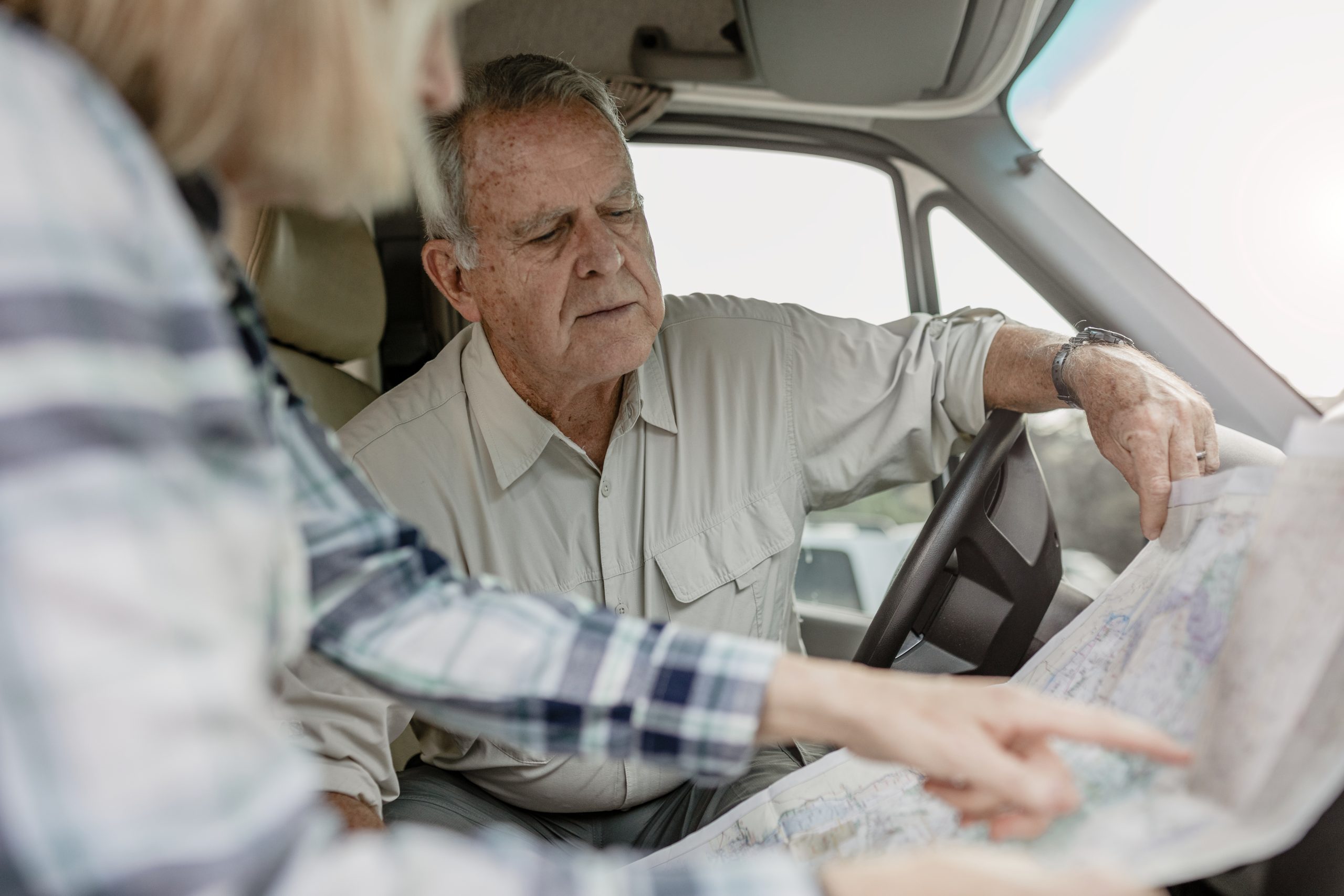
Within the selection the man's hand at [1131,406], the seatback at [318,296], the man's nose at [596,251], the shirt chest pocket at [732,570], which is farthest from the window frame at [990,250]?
the seatback at [318,296]

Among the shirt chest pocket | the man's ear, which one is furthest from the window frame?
the man's ear

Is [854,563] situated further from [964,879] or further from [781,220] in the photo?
[964,879]

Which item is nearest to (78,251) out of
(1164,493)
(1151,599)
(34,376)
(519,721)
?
(34,376)

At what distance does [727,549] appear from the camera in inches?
56.7

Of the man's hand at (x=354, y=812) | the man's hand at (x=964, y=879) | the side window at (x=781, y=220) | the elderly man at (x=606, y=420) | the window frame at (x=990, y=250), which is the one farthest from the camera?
the side window at (x=781, y=220)

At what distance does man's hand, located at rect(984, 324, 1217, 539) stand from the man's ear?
0.87m

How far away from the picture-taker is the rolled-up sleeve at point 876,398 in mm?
1517

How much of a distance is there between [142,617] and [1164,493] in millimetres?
961

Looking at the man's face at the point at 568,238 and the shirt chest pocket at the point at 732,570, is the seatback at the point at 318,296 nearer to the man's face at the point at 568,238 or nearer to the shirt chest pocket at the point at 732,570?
the man's face at the point at 568,238

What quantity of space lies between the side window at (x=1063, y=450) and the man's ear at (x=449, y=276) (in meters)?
Answer: 0.92

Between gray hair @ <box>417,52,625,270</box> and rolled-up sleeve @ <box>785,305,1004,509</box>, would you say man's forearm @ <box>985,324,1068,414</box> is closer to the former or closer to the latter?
rolled-up sleeve @ <box>785,305,1004,509</box>

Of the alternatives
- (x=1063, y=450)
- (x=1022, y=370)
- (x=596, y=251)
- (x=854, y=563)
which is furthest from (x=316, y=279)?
(x=1063, y=450)

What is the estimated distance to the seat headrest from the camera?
1438mm

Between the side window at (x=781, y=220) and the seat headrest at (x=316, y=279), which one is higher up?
the side window at (x=781, y=220)
